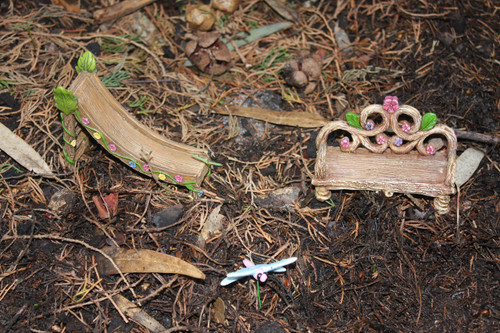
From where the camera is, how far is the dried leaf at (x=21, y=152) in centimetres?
266

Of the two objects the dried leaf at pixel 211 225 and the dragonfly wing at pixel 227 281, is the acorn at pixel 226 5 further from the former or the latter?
the dragonfly wing at pixel 227 281

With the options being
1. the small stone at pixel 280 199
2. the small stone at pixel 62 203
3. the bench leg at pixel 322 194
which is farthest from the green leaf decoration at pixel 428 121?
the small stone at pixel 62 203

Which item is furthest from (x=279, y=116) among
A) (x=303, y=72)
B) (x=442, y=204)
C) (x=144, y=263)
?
(x=144, y=263)

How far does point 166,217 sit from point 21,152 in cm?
92

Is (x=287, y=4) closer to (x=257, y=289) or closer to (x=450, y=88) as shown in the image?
(x=450, y=88)

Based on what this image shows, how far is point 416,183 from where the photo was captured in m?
2.52

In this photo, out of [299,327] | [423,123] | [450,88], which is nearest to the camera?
[299,327]

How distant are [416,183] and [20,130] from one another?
2.29m

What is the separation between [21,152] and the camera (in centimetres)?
268

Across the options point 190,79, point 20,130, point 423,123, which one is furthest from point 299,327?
point 20,130

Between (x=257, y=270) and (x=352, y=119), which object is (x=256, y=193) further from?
(x=352, y=119)

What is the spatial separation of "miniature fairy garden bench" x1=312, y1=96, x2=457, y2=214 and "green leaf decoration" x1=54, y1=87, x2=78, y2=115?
1.30m

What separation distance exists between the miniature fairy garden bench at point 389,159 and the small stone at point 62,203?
131cm

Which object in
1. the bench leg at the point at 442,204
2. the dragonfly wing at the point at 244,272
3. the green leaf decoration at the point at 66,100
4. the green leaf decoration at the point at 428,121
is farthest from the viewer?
the bench leg at the point at 442,204
